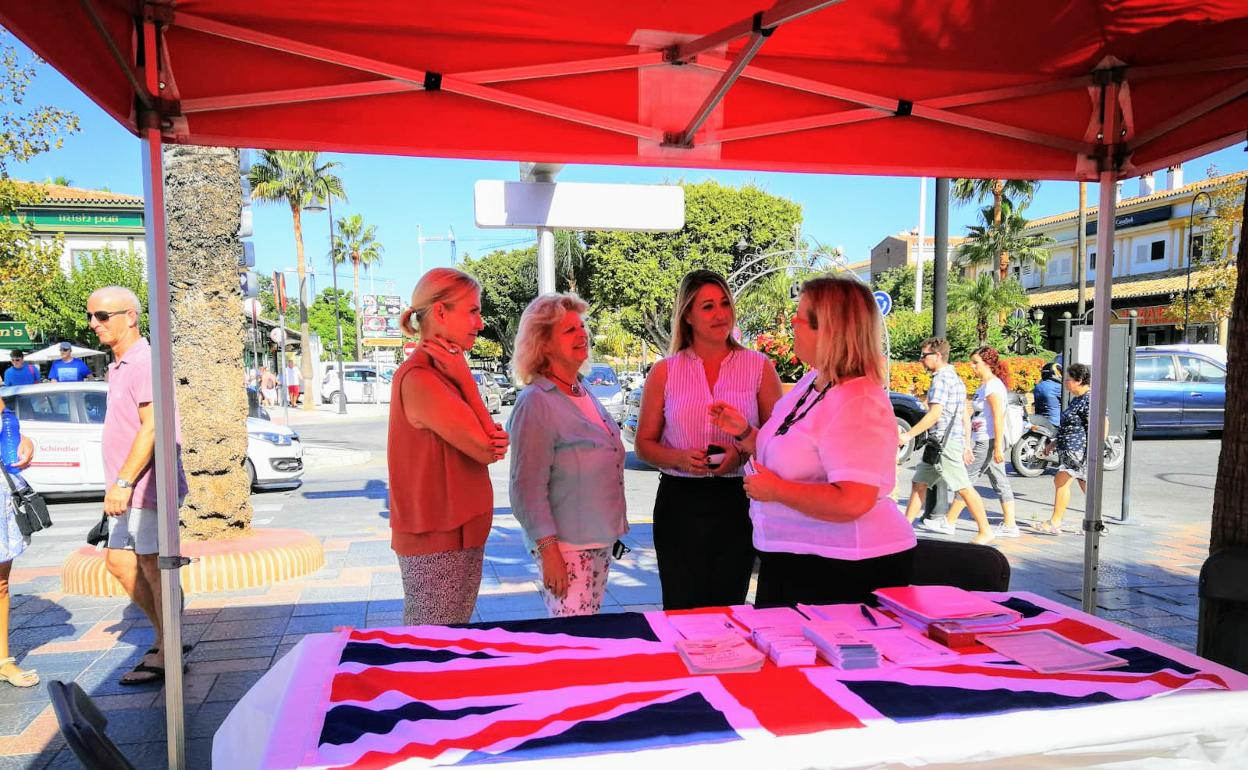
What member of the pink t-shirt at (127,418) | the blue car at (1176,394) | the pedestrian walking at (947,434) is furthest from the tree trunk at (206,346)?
the blue car at (1176,394)

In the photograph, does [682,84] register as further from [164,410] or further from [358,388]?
[358,388]

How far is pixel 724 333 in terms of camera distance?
2857 millimetres

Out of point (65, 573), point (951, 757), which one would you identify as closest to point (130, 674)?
point (65, 573)

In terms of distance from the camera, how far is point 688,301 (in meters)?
2.88

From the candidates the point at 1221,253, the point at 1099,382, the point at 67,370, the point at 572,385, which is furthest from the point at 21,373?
the point at 1221,253

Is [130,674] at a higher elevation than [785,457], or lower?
lower

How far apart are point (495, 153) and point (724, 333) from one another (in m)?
1.11

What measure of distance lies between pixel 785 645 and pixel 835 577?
19.4 inches

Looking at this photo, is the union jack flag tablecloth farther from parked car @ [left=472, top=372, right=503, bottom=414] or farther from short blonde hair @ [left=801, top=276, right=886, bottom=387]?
parked car @ [left=472, top=372, right=503, bottom=414]

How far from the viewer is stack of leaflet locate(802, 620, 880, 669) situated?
162 cm

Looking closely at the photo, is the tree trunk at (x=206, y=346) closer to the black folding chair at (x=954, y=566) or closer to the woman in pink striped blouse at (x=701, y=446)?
the woman in pink striped blouse at (x=701, y=446)

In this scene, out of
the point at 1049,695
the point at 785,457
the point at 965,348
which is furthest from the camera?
the point at 965,348

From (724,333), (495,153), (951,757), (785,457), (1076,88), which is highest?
(1076,88)

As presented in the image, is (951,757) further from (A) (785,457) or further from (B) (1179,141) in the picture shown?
(B) (1179,141)
